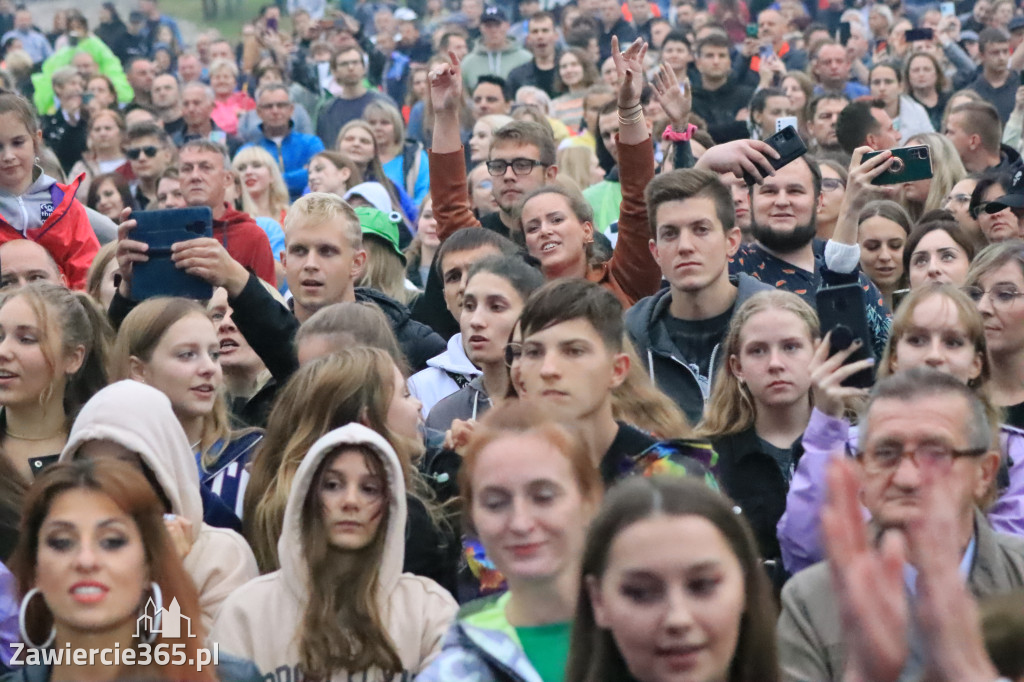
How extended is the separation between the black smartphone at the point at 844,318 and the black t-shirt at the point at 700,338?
91cm

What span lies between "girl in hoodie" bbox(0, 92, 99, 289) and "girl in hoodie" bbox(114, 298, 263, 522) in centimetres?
206

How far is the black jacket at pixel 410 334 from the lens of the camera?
21.8ft

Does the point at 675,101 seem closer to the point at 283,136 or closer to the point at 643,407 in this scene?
the point at 643,407

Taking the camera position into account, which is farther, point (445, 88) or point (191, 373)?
point (445, 88)

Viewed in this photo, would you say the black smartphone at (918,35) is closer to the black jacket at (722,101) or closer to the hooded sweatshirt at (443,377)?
the black jacket at (722,101)

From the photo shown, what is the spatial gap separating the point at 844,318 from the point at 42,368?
9.32ft

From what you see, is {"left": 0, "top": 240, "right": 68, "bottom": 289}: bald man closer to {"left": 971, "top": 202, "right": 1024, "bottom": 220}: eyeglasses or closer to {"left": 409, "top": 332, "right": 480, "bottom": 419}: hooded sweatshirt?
{"left": 409, "top": 332, "right": 480, "bottom": 419}: hooded sweatshirt

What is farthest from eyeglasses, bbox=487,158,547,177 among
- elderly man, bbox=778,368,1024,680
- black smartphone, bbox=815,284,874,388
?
elderly man, bbox=778,368,1024,680

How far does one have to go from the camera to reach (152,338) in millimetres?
5441

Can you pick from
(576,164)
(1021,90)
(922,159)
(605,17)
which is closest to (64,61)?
(605,17)

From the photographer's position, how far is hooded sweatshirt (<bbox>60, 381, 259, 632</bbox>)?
14.1 ft

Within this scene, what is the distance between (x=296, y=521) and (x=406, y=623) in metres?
0.41

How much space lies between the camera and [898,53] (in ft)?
50.2

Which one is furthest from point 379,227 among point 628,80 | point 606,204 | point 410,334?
point 606,204
